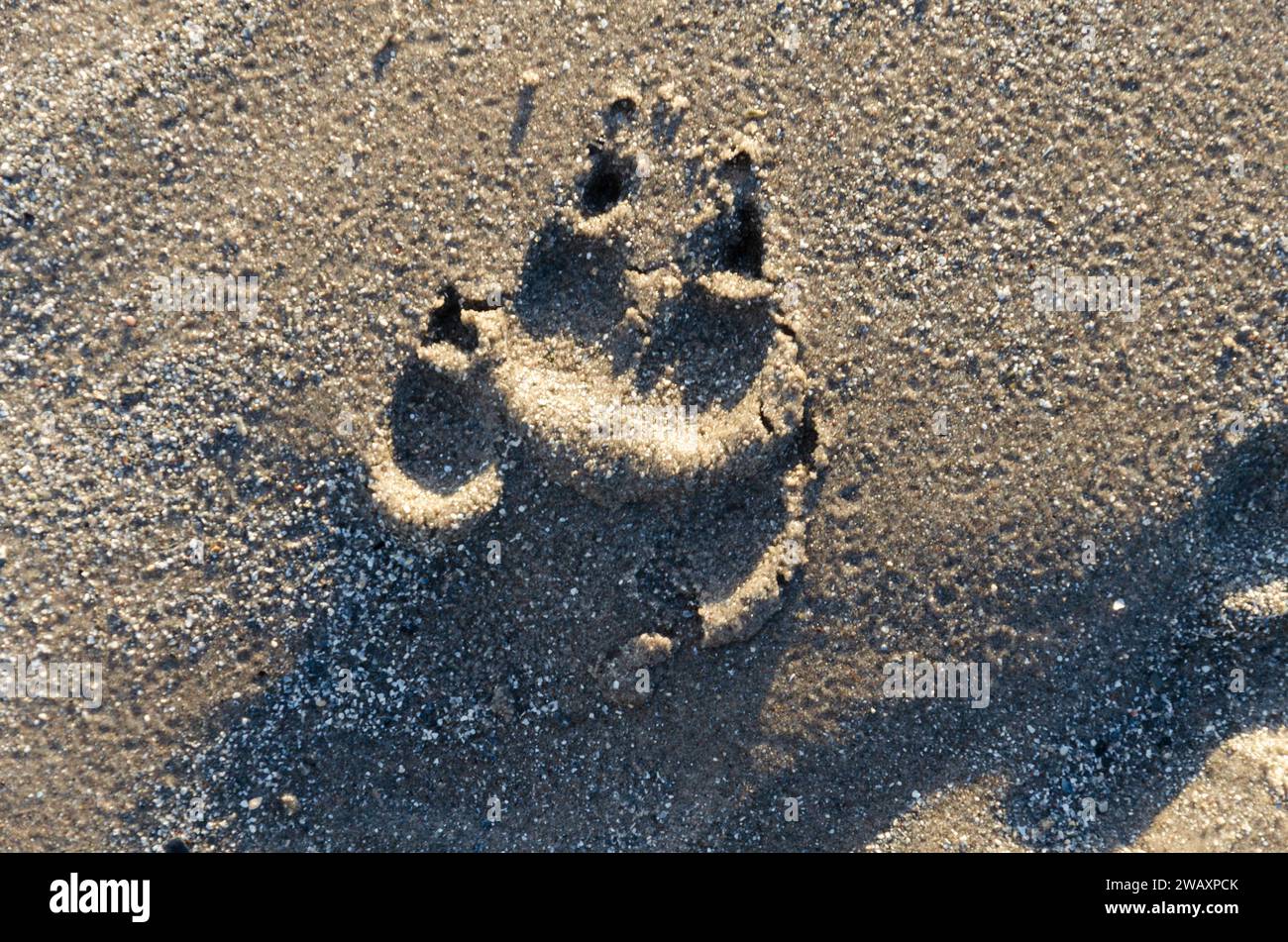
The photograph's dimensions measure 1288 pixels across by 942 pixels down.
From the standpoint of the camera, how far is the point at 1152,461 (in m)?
4.41

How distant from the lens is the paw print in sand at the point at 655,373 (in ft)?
14.0

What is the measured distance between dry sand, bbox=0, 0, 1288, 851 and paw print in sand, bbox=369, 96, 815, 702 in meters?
0.02

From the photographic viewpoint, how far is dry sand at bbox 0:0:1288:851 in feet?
14.3

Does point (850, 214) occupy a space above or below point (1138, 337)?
above

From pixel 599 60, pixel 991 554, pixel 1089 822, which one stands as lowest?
pixel 1089 822

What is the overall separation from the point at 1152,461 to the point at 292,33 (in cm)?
553

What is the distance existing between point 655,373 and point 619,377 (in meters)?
0.20

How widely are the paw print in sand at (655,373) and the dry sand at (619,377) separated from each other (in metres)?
0.02

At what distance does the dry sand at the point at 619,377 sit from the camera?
4.35 metres

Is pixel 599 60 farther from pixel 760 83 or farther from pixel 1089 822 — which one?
pixel 1089 822

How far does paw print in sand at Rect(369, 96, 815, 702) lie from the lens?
4.28 m

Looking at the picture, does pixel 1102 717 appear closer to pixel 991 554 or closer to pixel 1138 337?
pixel 991 554

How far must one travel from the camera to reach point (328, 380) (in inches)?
172

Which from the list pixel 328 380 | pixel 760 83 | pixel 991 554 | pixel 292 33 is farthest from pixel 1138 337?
pixel 292 33
